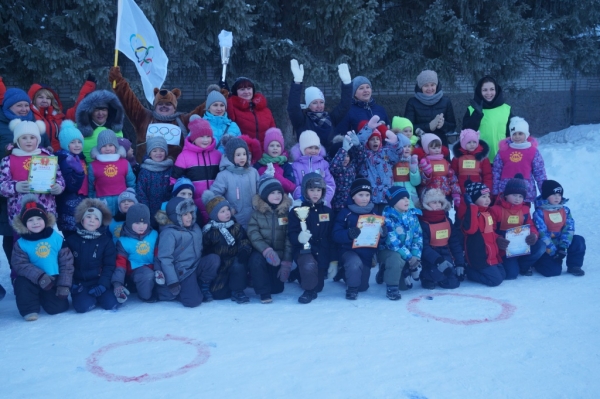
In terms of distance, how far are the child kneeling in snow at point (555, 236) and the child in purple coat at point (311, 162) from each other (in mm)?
2283

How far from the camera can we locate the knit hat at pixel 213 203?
17.5ft

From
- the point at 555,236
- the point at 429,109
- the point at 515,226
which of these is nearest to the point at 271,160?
the point at 429,109

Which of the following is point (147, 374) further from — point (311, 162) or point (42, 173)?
point (311, 162)

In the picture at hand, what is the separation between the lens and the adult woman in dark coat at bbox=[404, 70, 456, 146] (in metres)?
6.55

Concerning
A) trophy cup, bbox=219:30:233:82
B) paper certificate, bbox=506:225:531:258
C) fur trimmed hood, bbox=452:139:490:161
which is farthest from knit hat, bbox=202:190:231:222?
paper certificate, bbox=506:225:531:258

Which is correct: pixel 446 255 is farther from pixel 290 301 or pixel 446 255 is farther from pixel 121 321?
pixel 121 321

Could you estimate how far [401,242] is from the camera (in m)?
5.53

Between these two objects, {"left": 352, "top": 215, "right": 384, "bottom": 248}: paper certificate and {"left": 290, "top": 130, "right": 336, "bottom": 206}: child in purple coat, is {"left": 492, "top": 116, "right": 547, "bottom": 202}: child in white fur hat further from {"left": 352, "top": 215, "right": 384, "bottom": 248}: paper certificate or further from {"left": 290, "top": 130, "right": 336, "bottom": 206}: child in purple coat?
{"left": 290, "top": 130, "right": 336, "bottom": 206}: child in purple coat

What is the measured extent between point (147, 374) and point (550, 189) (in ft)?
14.9

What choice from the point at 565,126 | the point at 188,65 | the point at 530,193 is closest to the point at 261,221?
the point at 530,193

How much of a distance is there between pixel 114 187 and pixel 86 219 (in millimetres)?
572

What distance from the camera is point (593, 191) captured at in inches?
383

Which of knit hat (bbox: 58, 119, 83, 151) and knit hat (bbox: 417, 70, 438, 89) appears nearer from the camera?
knit hat (bbox: 58, 119, 83, 151)

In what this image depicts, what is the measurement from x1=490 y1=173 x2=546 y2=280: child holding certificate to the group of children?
1 centimetres
